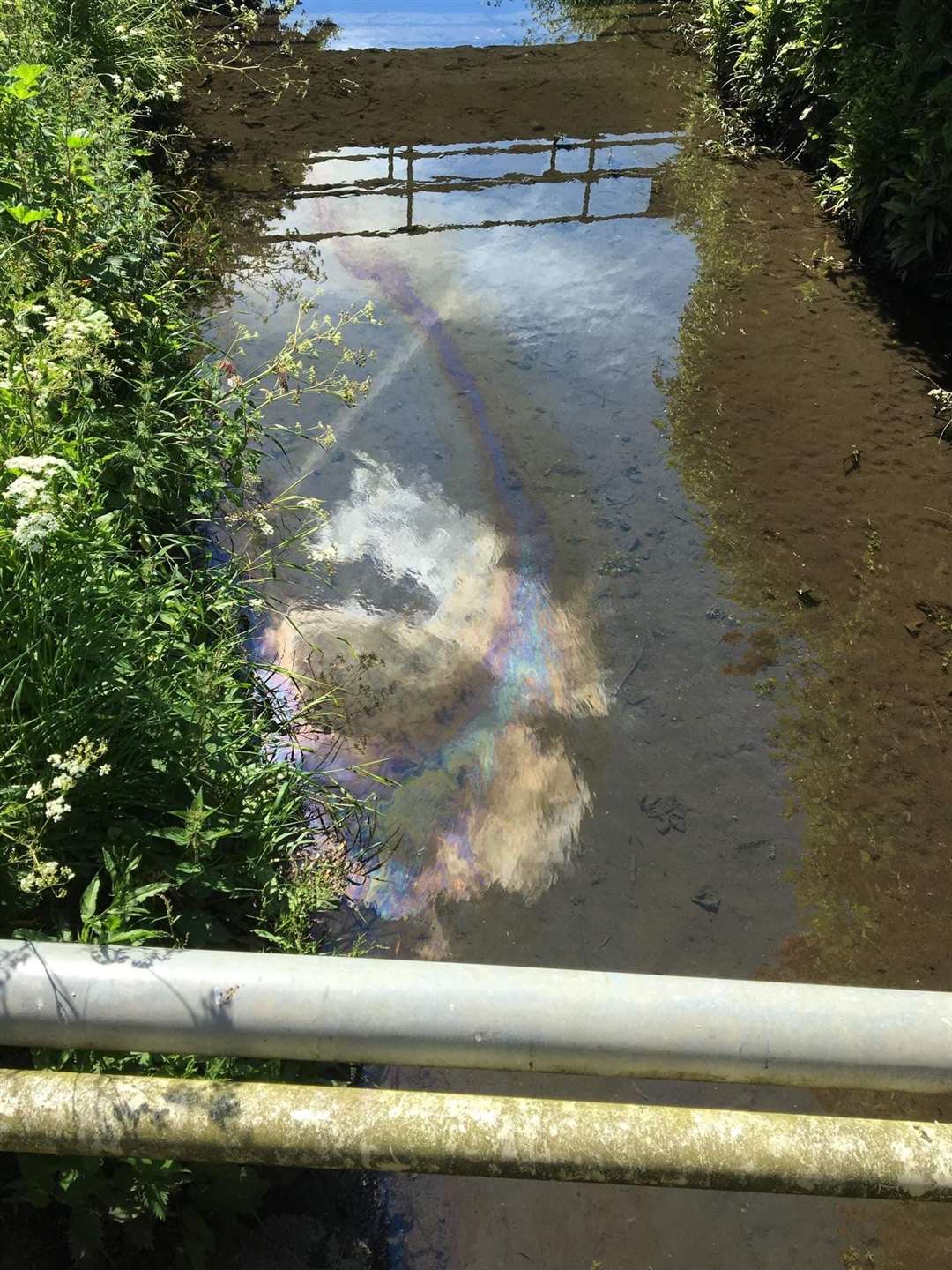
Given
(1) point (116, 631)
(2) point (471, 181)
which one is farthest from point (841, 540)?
(2) point (471, 181)

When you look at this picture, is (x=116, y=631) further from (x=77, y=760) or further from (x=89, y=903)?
(x=89, y=903)

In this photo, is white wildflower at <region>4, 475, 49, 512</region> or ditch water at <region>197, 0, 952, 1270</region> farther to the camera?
ditch water at <region>197, 0, 952, 1270</region>

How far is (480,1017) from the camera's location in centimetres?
134

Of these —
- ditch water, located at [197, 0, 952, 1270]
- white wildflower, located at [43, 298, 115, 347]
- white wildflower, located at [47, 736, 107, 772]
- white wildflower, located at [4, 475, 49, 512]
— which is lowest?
ditch water, located at [197, 0, 952, 1270]

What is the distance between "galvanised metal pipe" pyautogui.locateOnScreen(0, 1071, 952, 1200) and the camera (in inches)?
52.4

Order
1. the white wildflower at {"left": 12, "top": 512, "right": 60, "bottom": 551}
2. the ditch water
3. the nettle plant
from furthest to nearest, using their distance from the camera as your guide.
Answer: the ditch water → the nettle plant → the white wildflower at {"left": 12, "top": 512, "right": 60, "bottom": 551}

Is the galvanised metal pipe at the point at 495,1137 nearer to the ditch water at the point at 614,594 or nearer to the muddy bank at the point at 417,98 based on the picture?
the ditch water at the point at 614,594

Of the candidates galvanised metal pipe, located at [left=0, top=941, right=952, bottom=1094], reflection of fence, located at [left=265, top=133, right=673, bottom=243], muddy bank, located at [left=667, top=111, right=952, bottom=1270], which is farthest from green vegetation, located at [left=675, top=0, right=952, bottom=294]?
galvanised metal pipe, located at [left=0, top=941, right=952, bottom=1094]

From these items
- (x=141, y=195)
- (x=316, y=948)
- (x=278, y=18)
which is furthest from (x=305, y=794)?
(x=278, y=18)

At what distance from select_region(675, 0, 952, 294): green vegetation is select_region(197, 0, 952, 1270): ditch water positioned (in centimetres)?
41

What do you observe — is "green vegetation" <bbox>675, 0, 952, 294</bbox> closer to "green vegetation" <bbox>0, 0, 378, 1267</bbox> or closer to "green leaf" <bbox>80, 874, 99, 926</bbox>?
"green vegetation" <bbox>0, 0, 378, 1267</bbox>

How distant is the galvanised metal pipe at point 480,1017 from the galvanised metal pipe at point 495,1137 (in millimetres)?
61

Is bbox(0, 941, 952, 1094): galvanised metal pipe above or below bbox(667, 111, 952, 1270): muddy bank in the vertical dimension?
above

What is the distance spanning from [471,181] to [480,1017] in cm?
754
